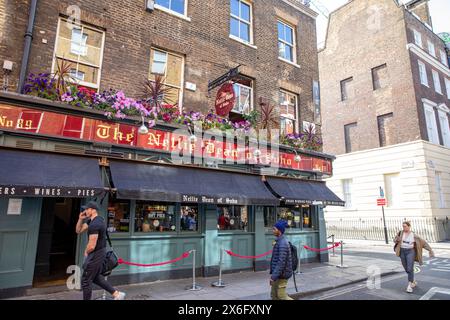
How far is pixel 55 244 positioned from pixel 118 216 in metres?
5.39

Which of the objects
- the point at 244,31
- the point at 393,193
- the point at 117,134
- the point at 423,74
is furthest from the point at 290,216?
the point at 423,74

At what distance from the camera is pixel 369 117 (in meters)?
23.8

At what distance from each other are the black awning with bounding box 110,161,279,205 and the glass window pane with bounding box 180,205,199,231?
1075 millimetres

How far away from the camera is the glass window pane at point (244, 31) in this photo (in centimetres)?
1262

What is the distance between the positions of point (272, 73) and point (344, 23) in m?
18.2

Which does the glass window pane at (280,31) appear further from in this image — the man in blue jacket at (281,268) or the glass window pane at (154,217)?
the man in blue jacket at (281,268)

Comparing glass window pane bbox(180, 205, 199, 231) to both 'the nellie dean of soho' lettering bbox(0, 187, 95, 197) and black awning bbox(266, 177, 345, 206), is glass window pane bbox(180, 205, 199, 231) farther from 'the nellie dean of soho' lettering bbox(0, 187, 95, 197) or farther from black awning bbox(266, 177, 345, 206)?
'the nellie dean of soho' lettering bbox(0, 187, 95, 197)

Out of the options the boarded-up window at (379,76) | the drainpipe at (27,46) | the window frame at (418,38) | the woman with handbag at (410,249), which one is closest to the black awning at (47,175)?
the drainpipe at (27,46)

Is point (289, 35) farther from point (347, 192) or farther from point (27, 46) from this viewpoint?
point (347, 192)

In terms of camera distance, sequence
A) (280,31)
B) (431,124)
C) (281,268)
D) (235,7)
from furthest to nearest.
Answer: (431,124)
(280,31)
(235,7)
(281,268)

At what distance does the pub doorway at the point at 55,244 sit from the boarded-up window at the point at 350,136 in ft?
69.5

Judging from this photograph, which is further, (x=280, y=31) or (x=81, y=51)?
(x=280, y=31)

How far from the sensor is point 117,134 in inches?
319

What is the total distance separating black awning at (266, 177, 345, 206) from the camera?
10734mm
